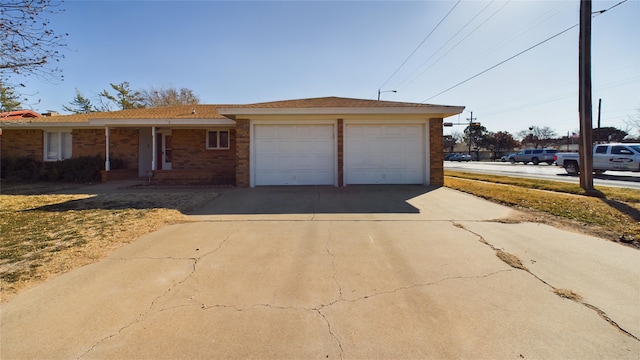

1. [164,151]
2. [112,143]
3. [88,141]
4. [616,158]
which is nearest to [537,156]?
[616,158]

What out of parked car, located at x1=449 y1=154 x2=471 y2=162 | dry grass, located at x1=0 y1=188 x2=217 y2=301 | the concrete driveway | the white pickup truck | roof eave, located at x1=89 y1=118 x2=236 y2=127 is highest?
parked car, located at x1=449 y1=154 x2=471 y2=162

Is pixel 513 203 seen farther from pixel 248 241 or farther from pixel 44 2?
pixel 44 2

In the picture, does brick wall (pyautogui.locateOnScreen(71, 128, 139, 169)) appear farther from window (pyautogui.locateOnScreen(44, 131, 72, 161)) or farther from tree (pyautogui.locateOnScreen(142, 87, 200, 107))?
tree (pyautogui.locateOnScreen(142, 87, 200, 107))

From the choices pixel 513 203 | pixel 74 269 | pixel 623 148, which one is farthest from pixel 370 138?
pixel 623 148

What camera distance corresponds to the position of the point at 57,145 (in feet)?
47.3

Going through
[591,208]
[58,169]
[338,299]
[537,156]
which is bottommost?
[338,299]

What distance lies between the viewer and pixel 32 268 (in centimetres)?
356

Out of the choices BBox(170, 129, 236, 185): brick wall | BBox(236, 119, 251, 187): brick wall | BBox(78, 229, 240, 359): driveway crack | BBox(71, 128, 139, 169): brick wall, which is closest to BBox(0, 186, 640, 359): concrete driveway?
BBox(78, 229, 240, 359): driveway crack

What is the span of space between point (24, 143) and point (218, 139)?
383 inches

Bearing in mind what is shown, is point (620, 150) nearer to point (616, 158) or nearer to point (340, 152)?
point (616, 158)

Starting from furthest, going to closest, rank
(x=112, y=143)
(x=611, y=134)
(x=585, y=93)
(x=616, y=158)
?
(x=611, y=134) → (x=616, y=158) → (x=112, y=143) → (x=585, y=93)

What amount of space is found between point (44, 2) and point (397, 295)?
792 centimetres

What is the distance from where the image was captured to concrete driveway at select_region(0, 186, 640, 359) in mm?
2221

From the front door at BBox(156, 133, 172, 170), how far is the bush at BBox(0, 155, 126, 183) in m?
1.87
